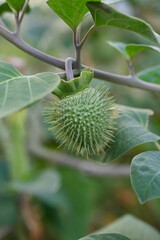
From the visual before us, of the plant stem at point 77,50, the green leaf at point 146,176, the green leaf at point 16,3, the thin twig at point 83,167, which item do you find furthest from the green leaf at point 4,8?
the thin twig at point 83,167

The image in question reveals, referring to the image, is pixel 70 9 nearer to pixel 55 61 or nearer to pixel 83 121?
pixel 55 61

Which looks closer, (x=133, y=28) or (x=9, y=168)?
(x=133, y=28)

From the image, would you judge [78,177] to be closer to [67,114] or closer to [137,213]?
[137,213]

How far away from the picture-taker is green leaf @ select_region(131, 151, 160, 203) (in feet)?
3.34

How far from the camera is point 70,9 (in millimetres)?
1184

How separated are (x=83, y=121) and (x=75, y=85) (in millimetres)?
103

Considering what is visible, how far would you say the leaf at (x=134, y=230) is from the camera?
152 cm

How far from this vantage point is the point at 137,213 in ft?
9.87

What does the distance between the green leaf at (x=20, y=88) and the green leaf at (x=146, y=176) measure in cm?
27

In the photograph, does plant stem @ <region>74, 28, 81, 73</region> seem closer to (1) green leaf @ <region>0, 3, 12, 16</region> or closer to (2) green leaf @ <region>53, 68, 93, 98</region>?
(2) green leaf @ <region>53, 68, 93, 98</region>

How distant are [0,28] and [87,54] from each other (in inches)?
79.8

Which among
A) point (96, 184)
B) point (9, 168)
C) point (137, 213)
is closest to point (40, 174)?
point (9, 168)

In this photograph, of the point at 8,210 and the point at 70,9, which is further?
the point at 8,210

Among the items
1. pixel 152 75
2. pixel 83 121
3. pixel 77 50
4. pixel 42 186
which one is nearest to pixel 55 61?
pixel 77 50
